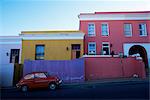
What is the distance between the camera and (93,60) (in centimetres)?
2155

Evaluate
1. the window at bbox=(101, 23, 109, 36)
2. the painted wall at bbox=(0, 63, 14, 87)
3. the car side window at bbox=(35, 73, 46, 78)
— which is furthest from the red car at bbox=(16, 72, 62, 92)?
the window at bbox=(101, 23, 109, 36)

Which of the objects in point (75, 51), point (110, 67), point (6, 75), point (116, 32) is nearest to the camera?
point (6, 75)

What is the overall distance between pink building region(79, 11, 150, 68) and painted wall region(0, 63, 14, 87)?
9771 mm

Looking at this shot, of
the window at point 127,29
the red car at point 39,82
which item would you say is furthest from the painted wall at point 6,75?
the window at point 127,29

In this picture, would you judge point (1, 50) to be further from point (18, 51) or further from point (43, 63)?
point (43, 63)

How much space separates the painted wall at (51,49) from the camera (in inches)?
992

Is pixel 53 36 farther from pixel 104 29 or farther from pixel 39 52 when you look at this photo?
pixel 104 29

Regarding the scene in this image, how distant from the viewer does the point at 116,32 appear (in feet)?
90.2

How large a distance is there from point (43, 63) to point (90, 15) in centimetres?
1006

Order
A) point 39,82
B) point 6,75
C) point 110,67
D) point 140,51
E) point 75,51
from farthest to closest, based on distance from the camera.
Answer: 1. point 140,51
2. point 75,51
3. point 110,67
4. point 6,75
5. point 39,82

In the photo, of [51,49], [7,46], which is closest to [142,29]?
[51,49]

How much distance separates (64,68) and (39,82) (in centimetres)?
448

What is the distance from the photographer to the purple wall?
→ 20516 mm

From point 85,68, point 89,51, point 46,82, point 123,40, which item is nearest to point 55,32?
point 89,51
